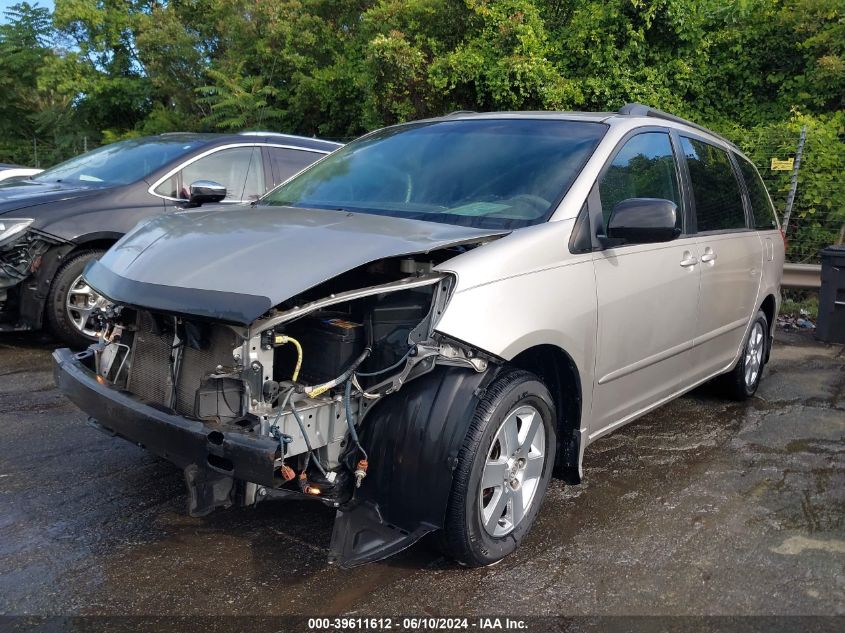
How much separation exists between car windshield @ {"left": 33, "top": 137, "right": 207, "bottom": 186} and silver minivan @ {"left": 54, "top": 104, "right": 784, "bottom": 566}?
10.1ft

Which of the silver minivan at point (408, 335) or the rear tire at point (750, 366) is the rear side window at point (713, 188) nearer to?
the silver minivan at point (408, 335)

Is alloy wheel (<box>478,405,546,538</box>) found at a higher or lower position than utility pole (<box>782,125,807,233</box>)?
lower

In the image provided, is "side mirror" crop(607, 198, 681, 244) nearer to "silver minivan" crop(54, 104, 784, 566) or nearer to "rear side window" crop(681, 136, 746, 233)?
"silver minivan" crop(54, 104, 784, 566)

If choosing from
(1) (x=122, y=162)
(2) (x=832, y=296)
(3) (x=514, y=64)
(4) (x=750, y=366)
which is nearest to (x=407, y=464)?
(4) (x=750, y=366)

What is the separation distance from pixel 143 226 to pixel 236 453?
138 cm

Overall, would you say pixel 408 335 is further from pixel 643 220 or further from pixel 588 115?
pixel 588 115

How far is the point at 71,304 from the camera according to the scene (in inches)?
229

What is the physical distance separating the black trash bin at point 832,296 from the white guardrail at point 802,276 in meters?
0.83

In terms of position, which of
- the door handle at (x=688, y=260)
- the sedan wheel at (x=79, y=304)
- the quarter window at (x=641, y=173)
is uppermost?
the quarter window at (x=641, y=173)

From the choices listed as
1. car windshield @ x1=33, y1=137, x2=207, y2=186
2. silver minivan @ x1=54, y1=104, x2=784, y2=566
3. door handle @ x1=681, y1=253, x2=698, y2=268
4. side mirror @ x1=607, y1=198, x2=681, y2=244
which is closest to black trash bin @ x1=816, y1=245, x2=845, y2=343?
door handle @ x1=681, y1=253, x2=698, y2=268

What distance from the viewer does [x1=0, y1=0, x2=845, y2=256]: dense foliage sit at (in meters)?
10.7

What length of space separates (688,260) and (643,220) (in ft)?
3.08

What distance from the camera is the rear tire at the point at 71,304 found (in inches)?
226

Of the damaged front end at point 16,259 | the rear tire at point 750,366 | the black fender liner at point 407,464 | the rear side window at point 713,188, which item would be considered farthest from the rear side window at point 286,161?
the black fender liner at point 407,464
